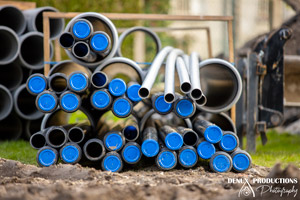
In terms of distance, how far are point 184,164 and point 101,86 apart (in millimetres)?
1044

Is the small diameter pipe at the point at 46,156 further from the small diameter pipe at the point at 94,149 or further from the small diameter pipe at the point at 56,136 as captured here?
the small diameter pipe at the point at 94,149

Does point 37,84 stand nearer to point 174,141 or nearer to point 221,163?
point 174,141

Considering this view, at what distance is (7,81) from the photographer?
5555 millimetres

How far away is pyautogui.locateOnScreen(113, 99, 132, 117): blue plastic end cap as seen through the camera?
11.0ft

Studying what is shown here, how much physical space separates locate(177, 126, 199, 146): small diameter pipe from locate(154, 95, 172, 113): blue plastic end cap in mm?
320

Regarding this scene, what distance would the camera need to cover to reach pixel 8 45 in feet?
18.0

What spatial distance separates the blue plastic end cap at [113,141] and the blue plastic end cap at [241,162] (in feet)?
3.43

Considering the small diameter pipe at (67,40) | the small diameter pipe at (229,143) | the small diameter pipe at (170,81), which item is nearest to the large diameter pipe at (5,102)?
the small diameter pipe at (67,40)

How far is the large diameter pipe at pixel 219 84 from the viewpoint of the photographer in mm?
3943

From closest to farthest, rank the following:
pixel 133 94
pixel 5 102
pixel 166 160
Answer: pixel 166 160, pixel 133 94, pixel 5 102

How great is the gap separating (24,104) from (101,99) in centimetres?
260

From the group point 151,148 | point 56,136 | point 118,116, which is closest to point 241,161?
point 151,148

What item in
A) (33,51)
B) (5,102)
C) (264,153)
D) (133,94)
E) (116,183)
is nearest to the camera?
(116,183)

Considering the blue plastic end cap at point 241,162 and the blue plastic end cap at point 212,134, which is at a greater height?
the blue plastic end cap at point 212,134
